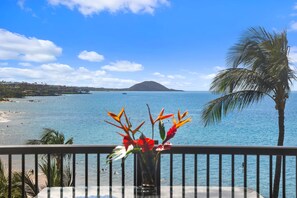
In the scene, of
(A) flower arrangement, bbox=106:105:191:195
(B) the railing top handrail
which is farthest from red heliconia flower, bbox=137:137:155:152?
(B) the railing top handrail

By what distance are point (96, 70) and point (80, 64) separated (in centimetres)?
303

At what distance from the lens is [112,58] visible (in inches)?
2498

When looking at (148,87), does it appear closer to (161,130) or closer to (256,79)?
(256,79)

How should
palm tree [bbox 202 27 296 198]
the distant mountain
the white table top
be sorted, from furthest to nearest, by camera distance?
the distant mountain → palm tree [bbox 202 27 296 198] → the white table top

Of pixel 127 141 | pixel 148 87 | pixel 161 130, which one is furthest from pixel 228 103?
pixel 148 87

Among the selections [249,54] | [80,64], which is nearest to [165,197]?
[249,54]

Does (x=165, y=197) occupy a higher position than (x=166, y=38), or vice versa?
→ (x=166, y=38)

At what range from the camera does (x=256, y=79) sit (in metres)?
7.97

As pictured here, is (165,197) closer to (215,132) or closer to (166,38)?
(215,132)

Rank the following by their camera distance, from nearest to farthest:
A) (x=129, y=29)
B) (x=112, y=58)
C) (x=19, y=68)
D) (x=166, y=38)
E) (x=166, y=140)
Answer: (x=166, y=140) → (x=129, y=29) → (x=166, y=38) → (x=19, y=68) → (x=112, y=58)

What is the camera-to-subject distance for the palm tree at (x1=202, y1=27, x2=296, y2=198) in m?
7.82

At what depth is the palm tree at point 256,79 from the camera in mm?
7824

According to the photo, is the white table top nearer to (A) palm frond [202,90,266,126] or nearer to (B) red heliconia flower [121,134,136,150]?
(B) red heliconia flower [121,134,136,150]

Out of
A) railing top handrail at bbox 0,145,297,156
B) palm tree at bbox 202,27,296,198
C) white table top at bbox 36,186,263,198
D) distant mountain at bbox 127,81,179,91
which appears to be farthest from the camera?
distant mountain at bbox 127,81,179,91
